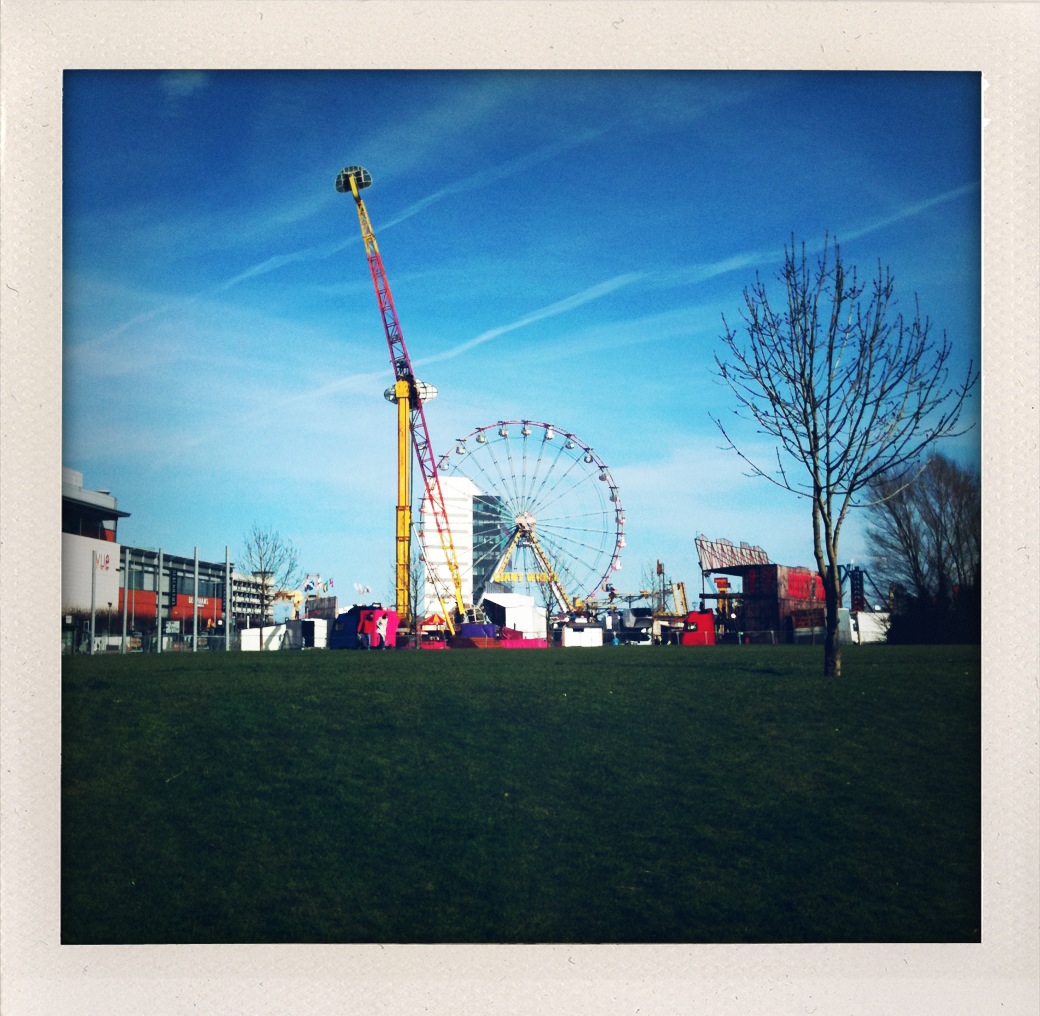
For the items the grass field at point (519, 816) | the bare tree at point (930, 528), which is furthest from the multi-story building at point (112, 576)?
the bare tree at point (930, 528)

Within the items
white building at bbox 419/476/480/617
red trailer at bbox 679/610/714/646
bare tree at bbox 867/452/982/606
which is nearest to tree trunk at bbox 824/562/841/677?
bare tree at bbox 867/452/982/606

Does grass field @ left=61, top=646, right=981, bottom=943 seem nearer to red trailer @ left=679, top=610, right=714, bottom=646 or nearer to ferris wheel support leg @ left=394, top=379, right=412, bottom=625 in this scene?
ferris wheel support leg @ left=394, top=379, right=412, bottom=625

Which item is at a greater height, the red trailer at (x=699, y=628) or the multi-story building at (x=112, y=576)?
the multi-story building at (x=112, y=576)

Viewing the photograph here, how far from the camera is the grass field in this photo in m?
4.45

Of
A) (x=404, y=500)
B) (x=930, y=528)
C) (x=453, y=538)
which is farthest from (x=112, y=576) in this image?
(x=453, y=538)

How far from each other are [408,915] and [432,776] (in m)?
0.80

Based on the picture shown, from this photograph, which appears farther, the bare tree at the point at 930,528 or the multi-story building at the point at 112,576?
the bare tree at the point at 930,528

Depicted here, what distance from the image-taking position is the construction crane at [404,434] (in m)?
5.68

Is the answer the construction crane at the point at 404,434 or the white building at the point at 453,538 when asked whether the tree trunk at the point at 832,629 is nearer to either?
the construction crane at the point at 404,434

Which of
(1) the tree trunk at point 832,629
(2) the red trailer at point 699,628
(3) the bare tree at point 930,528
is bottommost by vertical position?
(2) the red trailer at point 699,628

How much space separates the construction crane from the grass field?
7.78 feet

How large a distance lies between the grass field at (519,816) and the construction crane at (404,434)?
2.37 m
